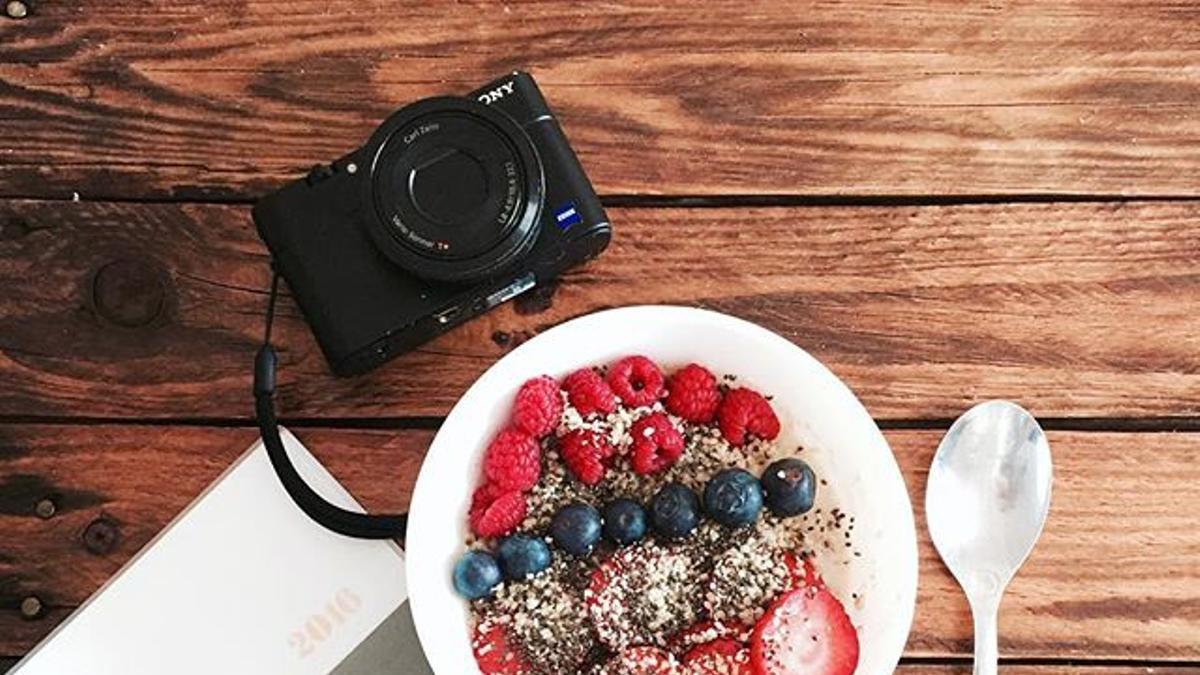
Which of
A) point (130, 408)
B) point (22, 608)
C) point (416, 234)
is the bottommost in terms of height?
point (22, 608)

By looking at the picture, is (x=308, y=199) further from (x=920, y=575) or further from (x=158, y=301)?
(x=920, y=575)

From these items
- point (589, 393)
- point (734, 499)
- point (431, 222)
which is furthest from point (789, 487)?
point (431, 222)

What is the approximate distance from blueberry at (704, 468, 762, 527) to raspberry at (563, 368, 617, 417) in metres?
0.08

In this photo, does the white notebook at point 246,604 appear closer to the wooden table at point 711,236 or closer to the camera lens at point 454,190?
the wooden table at point 711,236

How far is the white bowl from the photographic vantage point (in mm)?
932

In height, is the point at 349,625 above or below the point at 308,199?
below

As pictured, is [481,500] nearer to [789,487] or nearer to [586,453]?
[586,453]

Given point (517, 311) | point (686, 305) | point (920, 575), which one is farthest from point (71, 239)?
point (920, 575)

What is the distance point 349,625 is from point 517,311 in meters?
0.24

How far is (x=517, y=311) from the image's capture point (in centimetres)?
107

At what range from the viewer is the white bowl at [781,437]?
0.93 meters

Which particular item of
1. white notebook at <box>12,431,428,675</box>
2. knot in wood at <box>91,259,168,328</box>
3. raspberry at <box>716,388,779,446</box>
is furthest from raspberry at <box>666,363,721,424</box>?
knot in wood at <box>91,259,168,328</box>

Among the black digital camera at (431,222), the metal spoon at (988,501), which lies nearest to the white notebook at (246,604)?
the black digital camera at (431,222)

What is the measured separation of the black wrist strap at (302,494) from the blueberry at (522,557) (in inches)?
3.9
